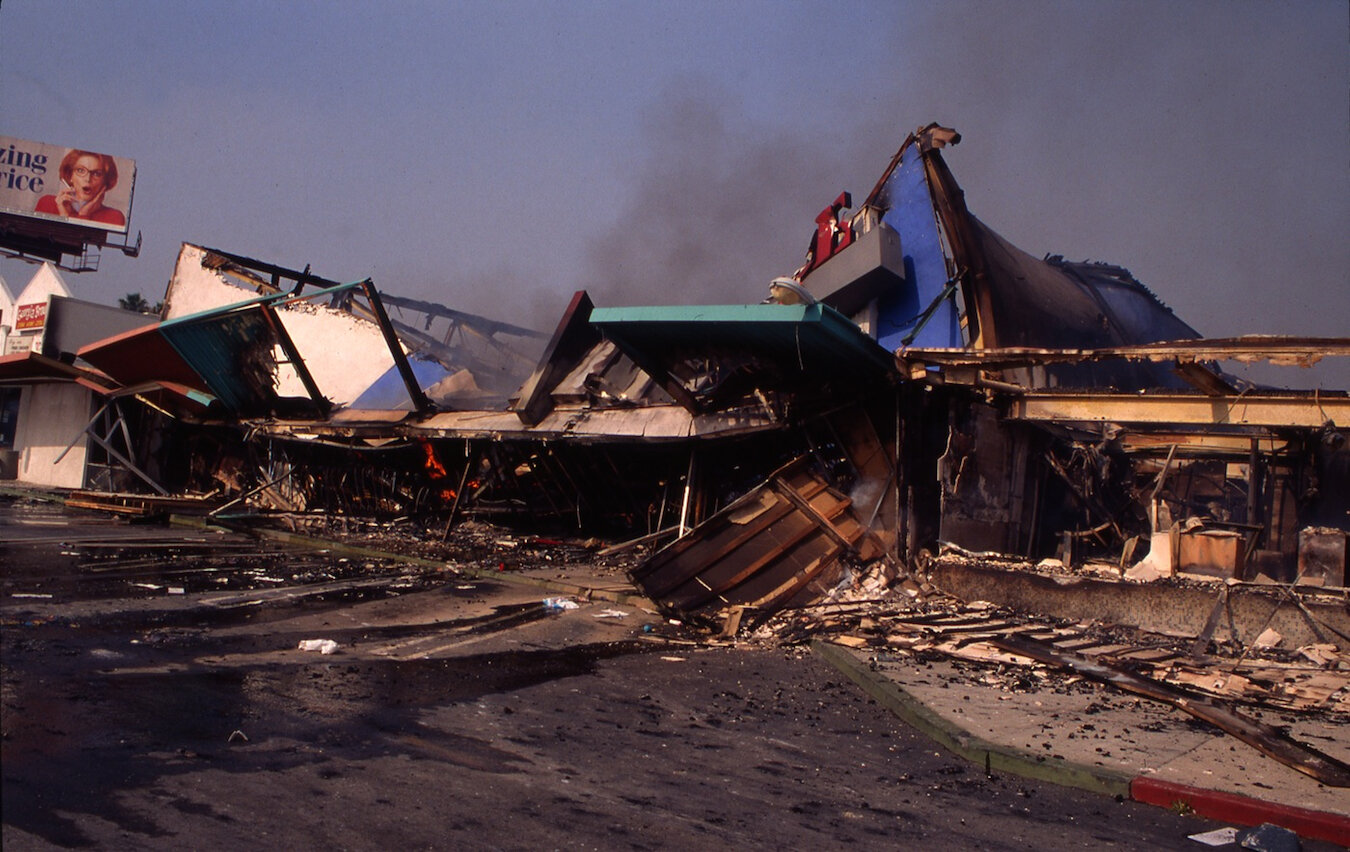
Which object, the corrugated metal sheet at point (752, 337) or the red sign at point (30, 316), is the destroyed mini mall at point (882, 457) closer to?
the corrugated metal sheet at point (752, 337)

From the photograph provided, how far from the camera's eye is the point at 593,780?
4.38 meters

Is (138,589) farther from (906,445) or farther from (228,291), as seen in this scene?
(228,291)

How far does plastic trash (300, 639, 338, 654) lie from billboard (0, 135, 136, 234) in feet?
148

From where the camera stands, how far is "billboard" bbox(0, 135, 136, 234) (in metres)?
42.8

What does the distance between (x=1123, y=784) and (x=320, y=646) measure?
535 cm

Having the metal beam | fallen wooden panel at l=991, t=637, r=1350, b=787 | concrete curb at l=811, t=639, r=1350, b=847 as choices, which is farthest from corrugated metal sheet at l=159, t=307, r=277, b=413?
concrete curb at l=811, t=639, r=1350, b=847

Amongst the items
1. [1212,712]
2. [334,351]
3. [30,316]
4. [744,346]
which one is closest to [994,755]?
[1212,712]

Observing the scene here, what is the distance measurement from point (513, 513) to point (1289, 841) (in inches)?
493

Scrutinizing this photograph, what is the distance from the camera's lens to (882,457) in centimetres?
1109

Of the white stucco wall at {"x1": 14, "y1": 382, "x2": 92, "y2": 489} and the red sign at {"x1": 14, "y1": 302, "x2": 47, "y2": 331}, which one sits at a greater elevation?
the red sign at {"x1": 14, "y1": 302, "x2": 47, "y2": 331}

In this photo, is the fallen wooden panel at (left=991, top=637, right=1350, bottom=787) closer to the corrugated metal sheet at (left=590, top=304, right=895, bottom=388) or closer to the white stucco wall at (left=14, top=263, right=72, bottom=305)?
the corrugated metal sheet at (left=590, top=304, right=895, bottom=388)

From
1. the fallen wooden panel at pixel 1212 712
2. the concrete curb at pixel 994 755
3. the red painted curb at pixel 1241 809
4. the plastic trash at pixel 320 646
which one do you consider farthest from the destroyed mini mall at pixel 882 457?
the plastic trash at pixel 320 646

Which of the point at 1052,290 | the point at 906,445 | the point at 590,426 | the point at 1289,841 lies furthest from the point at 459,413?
the point at 1289,841

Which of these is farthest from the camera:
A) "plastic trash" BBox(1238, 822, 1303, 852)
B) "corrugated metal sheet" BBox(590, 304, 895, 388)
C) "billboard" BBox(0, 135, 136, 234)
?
"billboard" BBox(0, 135, 136, 234)
